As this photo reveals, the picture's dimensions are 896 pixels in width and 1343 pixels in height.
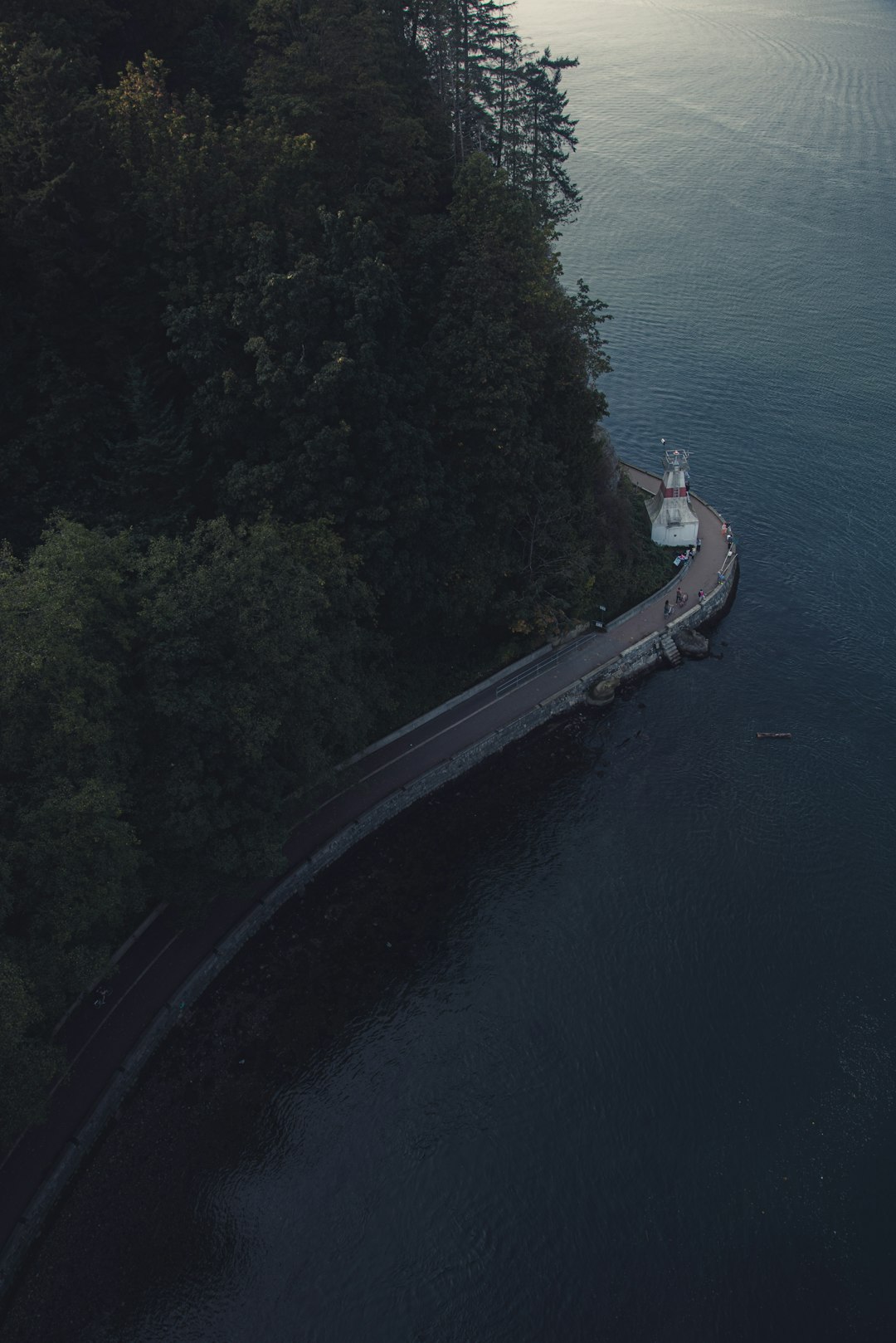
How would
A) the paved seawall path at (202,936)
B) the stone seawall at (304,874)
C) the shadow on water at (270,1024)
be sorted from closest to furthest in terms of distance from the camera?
1. the shadow on water at (270,1024)
2. the stone seawall at (304,874)
3. the paved seawall path at (202,936)

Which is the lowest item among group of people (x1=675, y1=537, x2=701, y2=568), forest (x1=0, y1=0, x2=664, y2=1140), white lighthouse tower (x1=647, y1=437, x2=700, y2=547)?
group of people (x1=675, y1=537, x2=701, y2=568)

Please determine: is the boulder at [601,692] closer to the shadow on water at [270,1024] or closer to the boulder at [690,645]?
the shadow on water at [270,1024]

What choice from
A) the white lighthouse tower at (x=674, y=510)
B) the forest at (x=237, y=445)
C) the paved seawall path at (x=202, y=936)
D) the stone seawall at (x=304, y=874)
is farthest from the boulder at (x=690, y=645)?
the white lighthouse tower at (x=674, y=510)

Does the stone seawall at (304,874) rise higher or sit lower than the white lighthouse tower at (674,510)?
lower

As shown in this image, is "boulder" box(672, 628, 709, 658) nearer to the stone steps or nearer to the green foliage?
the stone steps

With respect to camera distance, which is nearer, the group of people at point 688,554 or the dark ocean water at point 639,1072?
the dark ocean water at point 639,1072

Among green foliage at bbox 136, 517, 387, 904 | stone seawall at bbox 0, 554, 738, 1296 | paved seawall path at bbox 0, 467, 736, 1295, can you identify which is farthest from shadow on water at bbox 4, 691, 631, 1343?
green foliage at bbox 136, 517, 387, 904

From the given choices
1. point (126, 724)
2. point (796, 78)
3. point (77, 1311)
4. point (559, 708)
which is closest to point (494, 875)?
point (559, 708)
